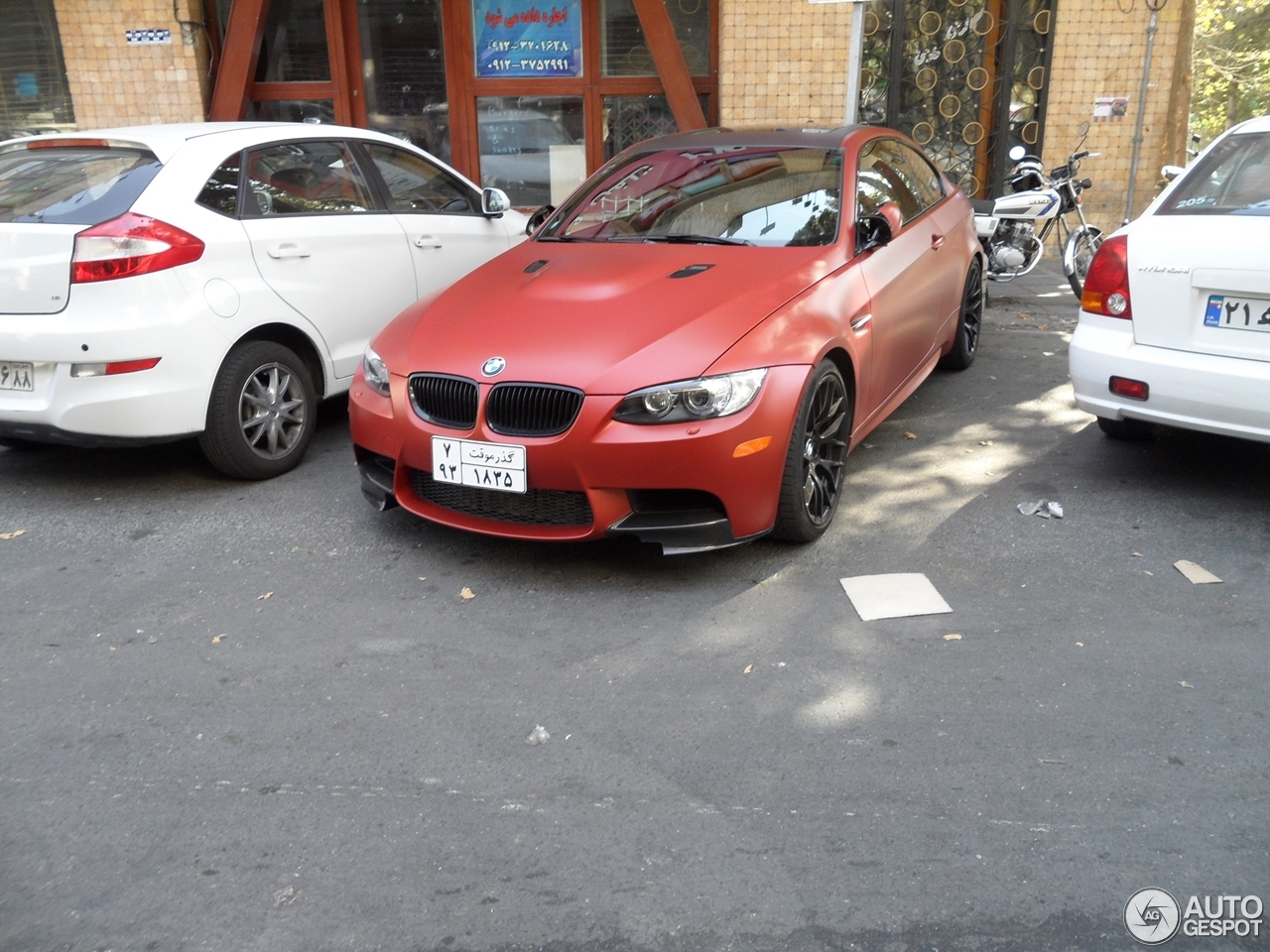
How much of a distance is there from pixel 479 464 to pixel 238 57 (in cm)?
836

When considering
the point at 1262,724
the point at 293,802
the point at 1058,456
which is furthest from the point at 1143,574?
the point at 293,802

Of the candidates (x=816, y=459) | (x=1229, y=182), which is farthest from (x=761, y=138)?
(x=1229, y=182)

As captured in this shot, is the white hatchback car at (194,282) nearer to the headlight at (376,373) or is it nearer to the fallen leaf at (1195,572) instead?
the headlight at (376,373)

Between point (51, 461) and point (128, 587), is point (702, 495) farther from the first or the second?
point (51, 461)

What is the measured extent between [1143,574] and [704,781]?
220 centimetres

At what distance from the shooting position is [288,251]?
213 inches

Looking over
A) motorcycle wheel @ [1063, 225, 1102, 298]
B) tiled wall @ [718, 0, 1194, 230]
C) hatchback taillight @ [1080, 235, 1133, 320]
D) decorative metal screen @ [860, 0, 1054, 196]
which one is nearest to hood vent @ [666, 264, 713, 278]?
hatchback taillight @ [1080, 235, 1133, 320]

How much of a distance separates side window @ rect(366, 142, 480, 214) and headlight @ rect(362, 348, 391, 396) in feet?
6.25

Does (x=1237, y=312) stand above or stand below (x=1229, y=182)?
below

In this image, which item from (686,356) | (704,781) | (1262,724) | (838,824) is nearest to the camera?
(838,824)

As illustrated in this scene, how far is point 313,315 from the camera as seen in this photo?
18.3ft

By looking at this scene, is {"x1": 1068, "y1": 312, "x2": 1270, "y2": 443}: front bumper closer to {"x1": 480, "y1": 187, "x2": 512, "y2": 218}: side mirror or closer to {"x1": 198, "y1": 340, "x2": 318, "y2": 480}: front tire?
{"x1": 480, "y1": 187, "x2": 512, "y2": 218}: side mirror

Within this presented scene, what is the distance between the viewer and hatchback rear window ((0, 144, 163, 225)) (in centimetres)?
483

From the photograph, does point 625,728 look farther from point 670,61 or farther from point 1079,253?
point 670,61
